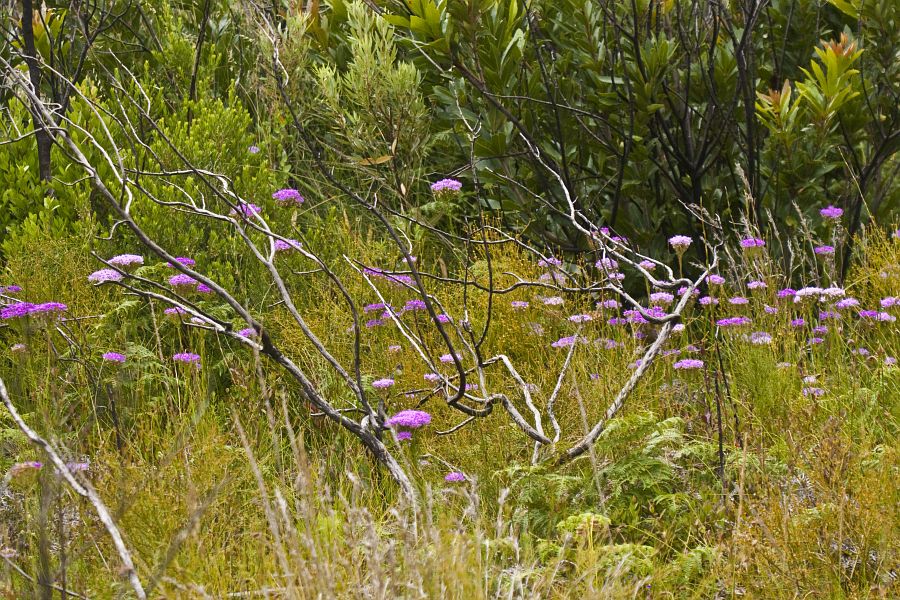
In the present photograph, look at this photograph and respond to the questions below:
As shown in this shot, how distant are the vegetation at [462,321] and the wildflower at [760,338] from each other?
65 mm

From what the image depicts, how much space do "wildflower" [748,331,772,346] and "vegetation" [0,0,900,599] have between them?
0.07 meters

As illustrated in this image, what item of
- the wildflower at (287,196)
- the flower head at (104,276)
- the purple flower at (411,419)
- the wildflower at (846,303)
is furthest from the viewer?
the wildflower at (287,196)

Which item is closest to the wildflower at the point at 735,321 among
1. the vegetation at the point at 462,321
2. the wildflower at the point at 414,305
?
the vegetation at the point at 462,321

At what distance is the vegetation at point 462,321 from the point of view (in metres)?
2.19

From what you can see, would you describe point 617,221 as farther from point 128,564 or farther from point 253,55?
point 128,564

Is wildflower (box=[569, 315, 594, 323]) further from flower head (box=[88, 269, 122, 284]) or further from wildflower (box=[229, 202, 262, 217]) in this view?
flower head (box=[88, 269, 122, 284])

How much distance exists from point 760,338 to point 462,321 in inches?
43.6

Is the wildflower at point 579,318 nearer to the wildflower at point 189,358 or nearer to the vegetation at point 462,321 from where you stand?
the vegetation at point 462,321

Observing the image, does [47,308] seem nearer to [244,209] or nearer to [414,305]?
[244,209]

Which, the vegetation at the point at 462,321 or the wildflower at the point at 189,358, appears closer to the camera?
the vegetation at the point at 462,321

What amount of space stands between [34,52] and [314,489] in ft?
8.67

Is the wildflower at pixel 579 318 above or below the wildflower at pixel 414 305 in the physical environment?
above

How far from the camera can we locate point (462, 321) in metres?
3.45

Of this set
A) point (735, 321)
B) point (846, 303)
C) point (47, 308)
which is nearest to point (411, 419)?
point (47, 308)
